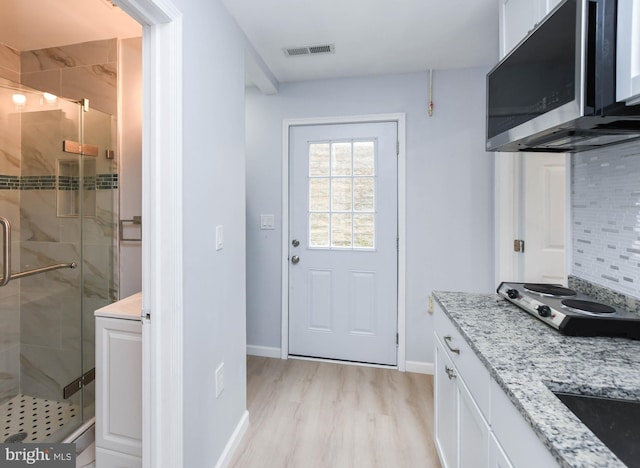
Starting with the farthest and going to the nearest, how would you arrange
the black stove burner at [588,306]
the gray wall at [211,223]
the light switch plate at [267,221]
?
the light switch plate at [267,221] → the gray wall at [211,223] → the black stove burner at [588,306]

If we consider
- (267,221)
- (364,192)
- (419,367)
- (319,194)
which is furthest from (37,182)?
(419,367)

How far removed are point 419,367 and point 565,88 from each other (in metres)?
2.29

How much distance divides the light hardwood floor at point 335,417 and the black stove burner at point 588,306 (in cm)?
110

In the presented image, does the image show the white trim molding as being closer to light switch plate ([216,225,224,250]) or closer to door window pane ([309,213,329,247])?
light switch plate ([216,225,224,250])

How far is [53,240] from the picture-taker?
2.07m

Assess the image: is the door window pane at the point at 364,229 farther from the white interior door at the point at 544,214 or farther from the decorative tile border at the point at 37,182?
the decorative tile border at the point at 37,182

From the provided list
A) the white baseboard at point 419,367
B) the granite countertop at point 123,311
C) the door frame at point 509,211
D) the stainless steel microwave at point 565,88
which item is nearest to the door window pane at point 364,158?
the door frame at point 509,211

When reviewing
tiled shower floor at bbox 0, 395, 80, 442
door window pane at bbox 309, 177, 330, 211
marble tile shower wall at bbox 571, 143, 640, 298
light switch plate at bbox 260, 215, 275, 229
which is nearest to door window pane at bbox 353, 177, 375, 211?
door window pane at bbox 309, 177, 330, 211

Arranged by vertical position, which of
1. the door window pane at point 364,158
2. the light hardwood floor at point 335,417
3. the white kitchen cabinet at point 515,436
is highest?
the door window pane at point 364,158

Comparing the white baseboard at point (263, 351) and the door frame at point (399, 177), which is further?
the white baseboard at point (263, 351)

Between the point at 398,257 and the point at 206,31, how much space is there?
199cm

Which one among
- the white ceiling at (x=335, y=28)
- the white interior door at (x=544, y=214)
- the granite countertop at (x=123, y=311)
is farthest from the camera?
the white interior door at (x=544, y=214)

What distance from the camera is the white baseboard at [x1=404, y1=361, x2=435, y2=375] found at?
262cm

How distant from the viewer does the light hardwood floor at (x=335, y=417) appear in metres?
1.73
